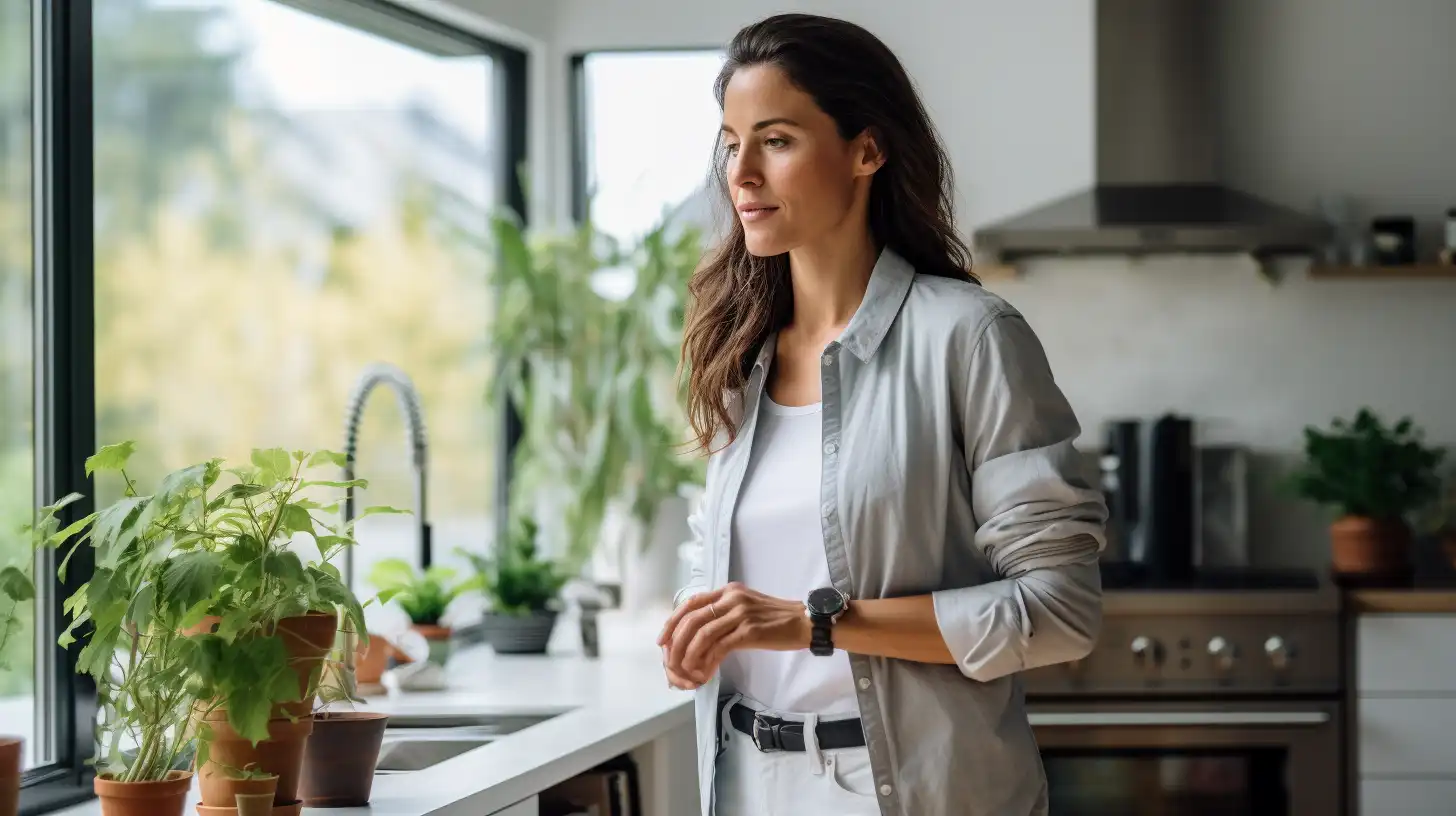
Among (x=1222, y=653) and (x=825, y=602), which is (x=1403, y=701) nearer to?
(x=1222, y=653)

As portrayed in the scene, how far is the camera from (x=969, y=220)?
392cm

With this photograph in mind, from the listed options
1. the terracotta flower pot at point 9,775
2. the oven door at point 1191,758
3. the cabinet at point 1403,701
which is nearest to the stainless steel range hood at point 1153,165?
the cabinet at point 1403,701

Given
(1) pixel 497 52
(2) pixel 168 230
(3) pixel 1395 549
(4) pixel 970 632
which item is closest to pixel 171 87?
(2) pixel 168 230

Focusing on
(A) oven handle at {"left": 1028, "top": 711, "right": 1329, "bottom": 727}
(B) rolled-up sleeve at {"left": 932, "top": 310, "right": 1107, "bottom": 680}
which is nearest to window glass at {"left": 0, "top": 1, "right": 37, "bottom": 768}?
(B) rolled-up sleeve at {"left": 932, "top": 310, "right": 1107, "bottom": 680}

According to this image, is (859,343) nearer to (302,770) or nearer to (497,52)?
(302,770)

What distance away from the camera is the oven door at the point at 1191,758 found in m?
3.35

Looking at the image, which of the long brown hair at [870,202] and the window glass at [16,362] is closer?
the long brown hair at [870,202]

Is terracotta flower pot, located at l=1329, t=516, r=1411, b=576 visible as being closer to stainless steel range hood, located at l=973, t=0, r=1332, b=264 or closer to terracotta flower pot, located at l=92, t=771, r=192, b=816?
stainless steel range hood, located at l=973, t=0, r=1332, b=264

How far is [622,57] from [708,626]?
286 cm

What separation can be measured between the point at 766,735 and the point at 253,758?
1.66 feet

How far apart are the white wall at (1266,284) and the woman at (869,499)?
2.39 metres

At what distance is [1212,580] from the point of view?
3.69 meters

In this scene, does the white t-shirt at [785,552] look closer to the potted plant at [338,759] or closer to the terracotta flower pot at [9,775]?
the potted plant at [338,759]

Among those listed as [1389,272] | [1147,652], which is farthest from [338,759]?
[1389,272]
